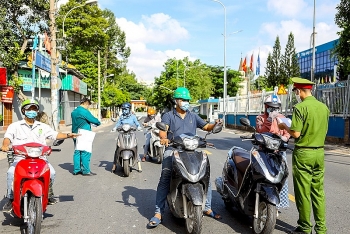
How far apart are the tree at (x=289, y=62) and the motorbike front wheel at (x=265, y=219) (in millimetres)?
56202

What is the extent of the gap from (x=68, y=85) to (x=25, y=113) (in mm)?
33246

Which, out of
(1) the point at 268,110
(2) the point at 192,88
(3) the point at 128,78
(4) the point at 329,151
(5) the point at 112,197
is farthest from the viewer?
(3) the point at 128,78

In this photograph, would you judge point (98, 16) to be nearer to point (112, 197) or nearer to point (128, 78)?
point (112, 197)

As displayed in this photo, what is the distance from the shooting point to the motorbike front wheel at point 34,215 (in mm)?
4672

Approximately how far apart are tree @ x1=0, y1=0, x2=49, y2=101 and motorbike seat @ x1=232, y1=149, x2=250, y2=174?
23417 millimetres

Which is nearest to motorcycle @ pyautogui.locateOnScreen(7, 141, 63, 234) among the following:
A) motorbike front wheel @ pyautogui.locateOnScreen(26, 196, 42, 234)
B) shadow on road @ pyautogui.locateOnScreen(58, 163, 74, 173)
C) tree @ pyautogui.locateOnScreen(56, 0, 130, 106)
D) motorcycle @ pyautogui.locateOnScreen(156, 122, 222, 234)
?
motorbike front wheel @ pyautogui.locateOnScreen(26, 196, 42, 234)

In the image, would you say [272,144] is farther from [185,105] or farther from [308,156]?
[185,105]

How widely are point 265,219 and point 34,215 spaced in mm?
2617

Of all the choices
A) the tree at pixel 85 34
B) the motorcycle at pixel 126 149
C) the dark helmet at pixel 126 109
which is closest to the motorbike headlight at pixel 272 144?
the motorcycle at pixel 126 149

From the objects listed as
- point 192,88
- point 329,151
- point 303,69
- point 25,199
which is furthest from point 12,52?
point 303,69

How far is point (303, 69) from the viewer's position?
226 ft

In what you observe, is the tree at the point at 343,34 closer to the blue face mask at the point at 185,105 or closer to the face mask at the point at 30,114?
the blue face mask at the point at 185,105

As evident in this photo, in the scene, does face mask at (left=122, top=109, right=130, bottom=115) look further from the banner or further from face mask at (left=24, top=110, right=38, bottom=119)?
the banner

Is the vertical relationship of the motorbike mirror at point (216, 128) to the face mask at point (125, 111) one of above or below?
below
